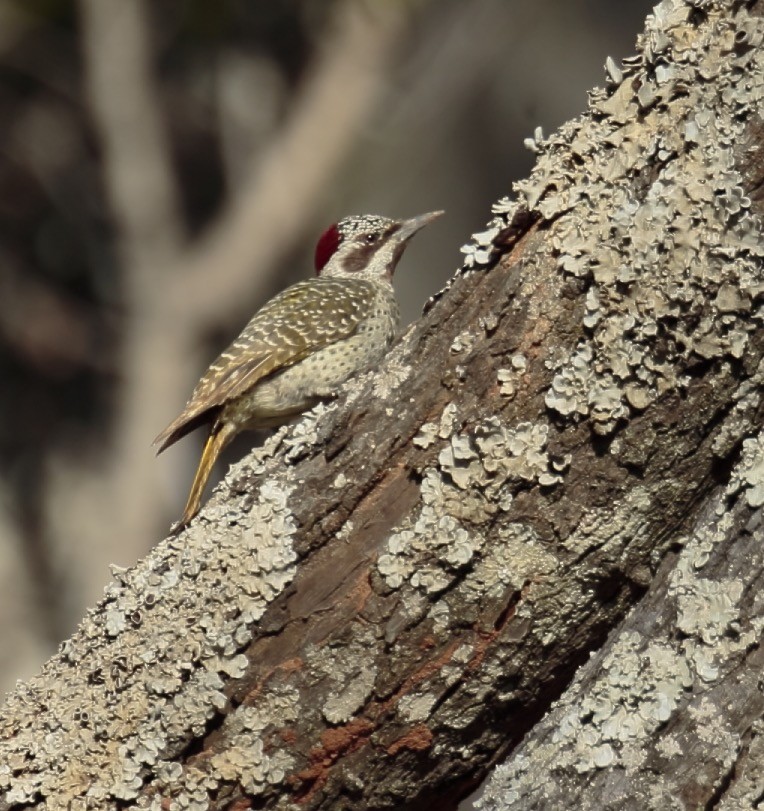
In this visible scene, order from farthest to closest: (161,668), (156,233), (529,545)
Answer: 1. (156,233)
2. (161,668)
3. (529,545)

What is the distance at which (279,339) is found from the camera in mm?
5098

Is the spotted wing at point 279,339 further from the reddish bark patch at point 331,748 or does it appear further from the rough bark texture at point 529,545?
the reddish bark patch at point 331,748

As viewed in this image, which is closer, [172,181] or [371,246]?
[371,246]

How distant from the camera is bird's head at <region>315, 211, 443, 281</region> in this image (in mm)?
6102

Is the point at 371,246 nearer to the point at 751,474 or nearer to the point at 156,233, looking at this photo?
the point at 751,474

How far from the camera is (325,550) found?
267cm

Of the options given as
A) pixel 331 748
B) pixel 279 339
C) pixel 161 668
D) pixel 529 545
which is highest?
pixel 279 339

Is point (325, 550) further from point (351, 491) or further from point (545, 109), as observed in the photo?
point (545, 109)

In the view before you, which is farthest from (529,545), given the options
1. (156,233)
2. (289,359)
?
(156,233)

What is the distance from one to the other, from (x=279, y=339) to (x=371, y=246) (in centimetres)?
120

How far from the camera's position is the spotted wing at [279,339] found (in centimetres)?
479

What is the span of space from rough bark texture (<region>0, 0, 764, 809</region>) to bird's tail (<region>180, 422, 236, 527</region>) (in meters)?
1.56

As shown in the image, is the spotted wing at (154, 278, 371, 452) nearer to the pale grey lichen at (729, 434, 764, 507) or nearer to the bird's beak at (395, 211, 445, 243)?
the bird's beak at (395, 211, 445, 243)

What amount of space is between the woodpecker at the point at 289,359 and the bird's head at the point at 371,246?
470 millimetres
